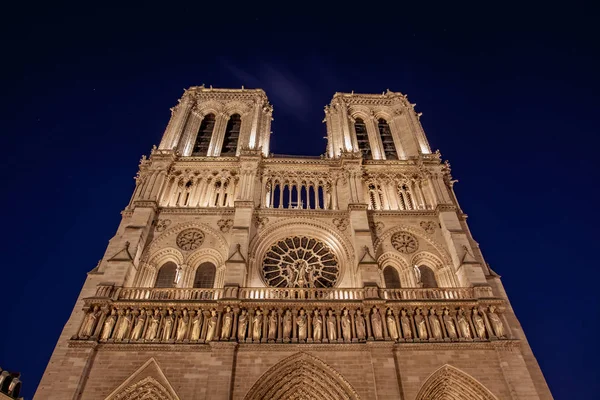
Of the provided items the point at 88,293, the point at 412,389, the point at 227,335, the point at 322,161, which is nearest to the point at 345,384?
the point at 412,389

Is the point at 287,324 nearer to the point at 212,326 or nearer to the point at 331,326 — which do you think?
the point at 331,326

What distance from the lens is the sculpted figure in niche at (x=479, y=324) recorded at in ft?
48.1

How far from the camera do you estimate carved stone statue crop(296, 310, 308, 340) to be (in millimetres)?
14321

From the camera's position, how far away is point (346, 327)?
1463 centimetres

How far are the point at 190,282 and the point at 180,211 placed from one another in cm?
374

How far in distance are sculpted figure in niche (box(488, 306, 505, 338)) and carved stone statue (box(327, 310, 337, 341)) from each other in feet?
19.4

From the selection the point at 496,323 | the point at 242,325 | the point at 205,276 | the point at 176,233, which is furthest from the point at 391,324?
the point at 176,233

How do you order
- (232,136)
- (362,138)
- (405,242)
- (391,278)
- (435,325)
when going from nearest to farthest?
(435,325) < (391,278) < (405,242) < (232,136) < (362,138)

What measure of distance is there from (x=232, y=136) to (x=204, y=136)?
1.74 m

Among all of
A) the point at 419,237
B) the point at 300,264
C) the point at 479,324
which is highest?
the point at 419,237

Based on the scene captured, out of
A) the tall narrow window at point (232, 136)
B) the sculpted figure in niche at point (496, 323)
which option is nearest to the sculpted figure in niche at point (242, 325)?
the sculpted figure in niche at point (496, 323)

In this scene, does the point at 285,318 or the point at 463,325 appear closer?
the point at 285,318

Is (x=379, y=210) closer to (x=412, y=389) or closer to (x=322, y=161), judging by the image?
(x=322, y=161)

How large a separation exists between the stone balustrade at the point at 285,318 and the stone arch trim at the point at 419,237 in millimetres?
2582
